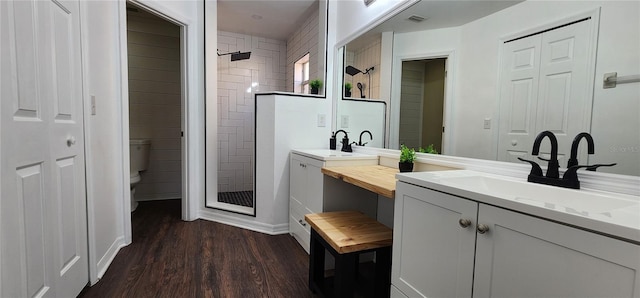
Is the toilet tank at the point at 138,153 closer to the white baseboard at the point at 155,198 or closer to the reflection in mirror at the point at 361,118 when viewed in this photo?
the white baseboard at the point at 155,198

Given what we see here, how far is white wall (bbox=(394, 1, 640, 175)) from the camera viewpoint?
0.90 meters

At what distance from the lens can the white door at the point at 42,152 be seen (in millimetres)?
1017

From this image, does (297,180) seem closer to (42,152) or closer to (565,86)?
(42,152)

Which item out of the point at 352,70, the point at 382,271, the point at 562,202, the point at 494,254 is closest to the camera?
the point at 494,254

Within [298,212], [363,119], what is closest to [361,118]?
[363,119]

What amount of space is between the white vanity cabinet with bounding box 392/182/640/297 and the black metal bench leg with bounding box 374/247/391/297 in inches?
7.8

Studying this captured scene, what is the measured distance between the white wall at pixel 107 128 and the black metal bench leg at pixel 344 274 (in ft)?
4.80

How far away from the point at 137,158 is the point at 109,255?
157 cm

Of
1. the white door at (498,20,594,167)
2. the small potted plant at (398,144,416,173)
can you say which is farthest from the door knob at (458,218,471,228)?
the small potted plant at (398,144,416,173)

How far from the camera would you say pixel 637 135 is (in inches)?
34.5

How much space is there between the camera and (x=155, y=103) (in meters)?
3.53

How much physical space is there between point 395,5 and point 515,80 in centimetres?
99

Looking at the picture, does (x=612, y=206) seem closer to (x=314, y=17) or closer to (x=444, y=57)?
(x=444, y=57)

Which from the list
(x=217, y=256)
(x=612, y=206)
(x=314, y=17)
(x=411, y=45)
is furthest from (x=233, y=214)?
(x=612, y=206)
